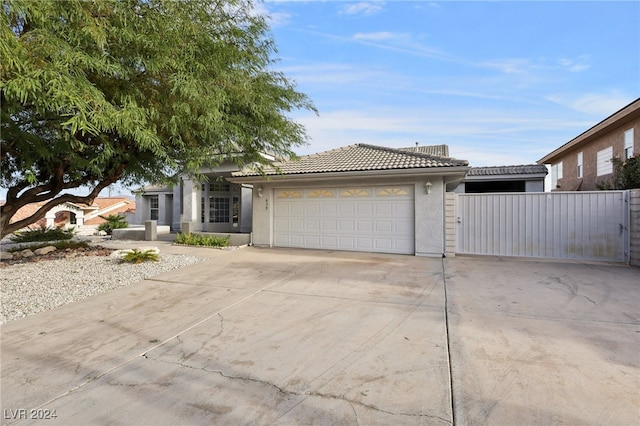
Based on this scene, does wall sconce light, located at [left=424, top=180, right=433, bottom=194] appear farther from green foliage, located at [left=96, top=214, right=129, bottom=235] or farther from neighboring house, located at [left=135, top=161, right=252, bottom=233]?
green foliage, located at [left=96, top=214, right=129, bottom=235]

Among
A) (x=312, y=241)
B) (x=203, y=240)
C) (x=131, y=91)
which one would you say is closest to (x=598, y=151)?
(x=312, y=241)

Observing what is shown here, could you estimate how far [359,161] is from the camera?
1128 cm

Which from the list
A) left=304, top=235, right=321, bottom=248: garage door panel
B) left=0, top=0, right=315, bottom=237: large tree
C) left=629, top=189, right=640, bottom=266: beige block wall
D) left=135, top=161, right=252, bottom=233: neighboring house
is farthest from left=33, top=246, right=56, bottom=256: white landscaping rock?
left=629, top=189, right=640, bottom=266: beige block wall

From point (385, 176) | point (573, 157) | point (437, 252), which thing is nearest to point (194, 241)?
point (385, 176)

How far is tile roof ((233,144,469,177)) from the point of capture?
32.0ft

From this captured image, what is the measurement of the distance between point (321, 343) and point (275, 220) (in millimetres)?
8699

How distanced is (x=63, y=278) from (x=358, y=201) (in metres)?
8.20

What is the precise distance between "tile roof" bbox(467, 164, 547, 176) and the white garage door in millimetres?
12081

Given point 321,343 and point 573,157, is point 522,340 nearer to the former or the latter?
point 321,343

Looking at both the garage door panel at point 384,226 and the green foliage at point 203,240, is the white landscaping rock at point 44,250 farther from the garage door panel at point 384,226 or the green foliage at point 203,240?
the garage door panel at point 384,226

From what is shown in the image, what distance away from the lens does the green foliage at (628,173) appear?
9.59m

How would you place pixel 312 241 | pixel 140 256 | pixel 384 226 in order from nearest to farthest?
pixel 140 256 < pixel 384 226 < pixel 312 241

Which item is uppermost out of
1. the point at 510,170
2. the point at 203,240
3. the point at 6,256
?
the point at 510,170

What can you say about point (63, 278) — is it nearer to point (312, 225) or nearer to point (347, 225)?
point (312, 225)
